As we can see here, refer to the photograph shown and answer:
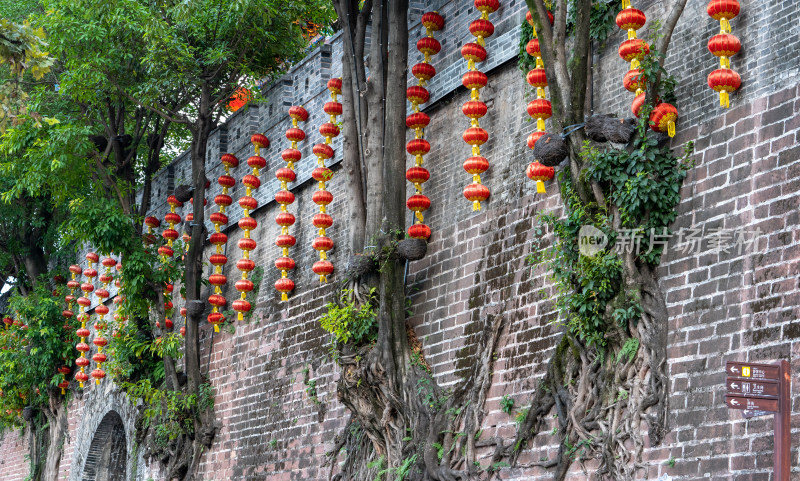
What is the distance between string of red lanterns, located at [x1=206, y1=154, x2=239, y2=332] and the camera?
13.3 metres

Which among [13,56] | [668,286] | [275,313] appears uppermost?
[13,56]

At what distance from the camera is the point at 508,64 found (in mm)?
9023

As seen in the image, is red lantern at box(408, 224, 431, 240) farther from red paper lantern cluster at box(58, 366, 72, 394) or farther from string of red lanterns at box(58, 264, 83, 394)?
red paper lantern cluster at box(58, 366, 72, 394)

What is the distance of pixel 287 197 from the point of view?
1193 cm

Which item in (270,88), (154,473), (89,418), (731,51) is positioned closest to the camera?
(731,51)

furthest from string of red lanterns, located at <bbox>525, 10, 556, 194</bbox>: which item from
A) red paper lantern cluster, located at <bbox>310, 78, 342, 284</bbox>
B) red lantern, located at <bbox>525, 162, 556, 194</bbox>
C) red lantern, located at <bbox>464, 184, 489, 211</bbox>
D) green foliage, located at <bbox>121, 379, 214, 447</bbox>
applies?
green foliage, located at <bbox>121, 379, 214, 447</bbox>

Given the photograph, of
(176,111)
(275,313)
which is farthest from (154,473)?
(176,111)

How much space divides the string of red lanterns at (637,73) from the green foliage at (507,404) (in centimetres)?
232

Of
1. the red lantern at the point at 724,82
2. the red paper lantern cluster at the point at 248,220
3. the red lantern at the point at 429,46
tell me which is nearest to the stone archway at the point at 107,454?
the red paper lantern cluster at the point at 248,220

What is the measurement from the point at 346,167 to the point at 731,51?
452 centimetres

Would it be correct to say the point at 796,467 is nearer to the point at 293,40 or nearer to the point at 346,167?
the point at 346,167

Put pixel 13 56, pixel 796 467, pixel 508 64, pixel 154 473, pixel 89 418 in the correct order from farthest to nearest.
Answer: pixel 89 418 < pixel 154 473 < pixel 508 64 < pixel 13 56 < pixel 796 467

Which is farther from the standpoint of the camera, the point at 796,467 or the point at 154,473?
the point at 154,473

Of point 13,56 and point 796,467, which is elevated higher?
point 13,56
